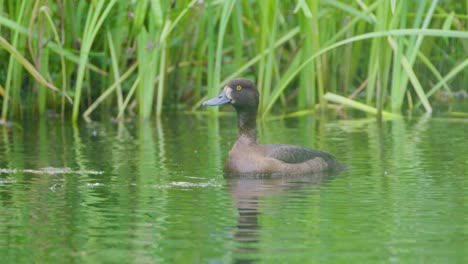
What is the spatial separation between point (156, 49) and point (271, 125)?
5.09ft

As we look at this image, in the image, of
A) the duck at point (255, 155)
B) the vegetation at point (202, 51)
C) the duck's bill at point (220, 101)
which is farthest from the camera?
the vegetation at point (202, 51)

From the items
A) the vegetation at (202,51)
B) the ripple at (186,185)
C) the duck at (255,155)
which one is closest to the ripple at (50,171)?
the ripple at (186,185)

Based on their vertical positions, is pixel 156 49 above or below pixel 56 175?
above

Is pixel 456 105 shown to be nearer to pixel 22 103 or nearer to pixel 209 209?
pixel 22 103

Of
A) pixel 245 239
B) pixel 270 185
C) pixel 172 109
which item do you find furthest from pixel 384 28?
pixel 245 239

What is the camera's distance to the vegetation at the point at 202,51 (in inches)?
455

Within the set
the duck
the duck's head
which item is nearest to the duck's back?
the duck

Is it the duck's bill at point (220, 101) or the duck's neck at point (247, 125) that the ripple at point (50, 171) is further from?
the duck's neck at point (247, 125)

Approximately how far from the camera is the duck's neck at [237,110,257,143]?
9523 millimetres

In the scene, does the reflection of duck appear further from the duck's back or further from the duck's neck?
the duck's neck

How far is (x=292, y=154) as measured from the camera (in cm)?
917

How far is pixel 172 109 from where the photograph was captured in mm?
14992

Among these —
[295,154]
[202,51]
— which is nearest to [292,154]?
[295,154]

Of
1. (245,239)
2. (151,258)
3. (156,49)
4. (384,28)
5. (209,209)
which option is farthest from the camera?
(156,49)
